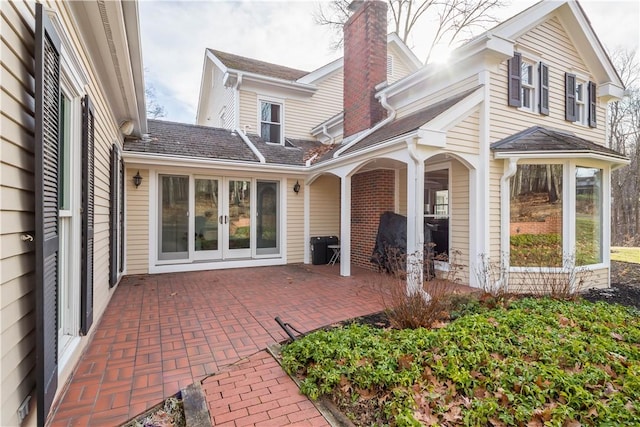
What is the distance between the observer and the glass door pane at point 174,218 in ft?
24.5

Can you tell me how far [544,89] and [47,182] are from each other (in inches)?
339

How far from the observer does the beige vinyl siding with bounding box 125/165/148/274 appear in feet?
23.3

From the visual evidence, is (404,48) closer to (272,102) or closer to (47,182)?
(272,102)

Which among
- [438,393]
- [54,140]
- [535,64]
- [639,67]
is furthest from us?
[639,67]

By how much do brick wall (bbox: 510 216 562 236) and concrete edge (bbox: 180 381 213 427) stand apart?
6.26 m

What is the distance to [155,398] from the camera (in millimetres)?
2535

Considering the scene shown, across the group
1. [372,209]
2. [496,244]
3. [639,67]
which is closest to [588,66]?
[496,244]

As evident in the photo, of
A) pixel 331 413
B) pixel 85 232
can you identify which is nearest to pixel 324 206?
pixel 85 232

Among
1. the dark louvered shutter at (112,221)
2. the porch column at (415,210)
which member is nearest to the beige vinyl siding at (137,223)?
the dark louvered shutter at (112,221)

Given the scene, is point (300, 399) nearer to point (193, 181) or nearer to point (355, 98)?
point (193, 181)

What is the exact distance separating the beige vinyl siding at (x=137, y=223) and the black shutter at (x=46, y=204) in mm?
5389

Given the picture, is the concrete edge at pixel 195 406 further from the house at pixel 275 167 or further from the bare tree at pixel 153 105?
the bare tree at pixel 153 105

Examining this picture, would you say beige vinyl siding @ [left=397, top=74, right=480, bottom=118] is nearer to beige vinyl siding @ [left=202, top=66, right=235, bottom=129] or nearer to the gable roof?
the gable roof

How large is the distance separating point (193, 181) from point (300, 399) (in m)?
6.35
